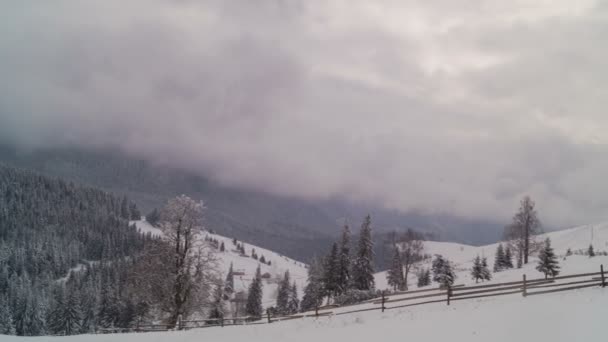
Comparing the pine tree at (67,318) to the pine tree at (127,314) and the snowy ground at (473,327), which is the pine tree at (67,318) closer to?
the pine tree at (127,314)

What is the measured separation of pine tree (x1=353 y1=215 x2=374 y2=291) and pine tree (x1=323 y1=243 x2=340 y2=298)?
3.22 m

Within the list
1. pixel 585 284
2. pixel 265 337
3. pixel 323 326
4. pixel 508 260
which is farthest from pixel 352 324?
pixel 508 260

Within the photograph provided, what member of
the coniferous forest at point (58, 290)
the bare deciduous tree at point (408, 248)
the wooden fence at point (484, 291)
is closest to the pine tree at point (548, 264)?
the wooden fence at point (484, 291)

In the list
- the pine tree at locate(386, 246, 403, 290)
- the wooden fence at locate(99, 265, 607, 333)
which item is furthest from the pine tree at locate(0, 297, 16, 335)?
the pine tree at locate(386, 246, 403, 290)

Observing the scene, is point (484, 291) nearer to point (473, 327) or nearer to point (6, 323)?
point (473, 327)

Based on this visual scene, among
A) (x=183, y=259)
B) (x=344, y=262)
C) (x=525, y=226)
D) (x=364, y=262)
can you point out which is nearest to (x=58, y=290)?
(x=344, y=262)

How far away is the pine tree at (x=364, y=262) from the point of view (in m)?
60.6

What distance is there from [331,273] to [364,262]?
5.78 meters

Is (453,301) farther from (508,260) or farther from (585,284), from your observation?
(508,260)

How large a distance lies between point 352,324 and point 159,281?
20.2m

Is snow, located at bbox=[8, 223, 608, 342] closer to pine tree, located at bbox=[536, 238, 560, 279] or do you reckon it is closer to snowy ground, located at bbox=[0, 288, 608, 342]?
snowy ground, located at bbox=[0, 288, 608, 342]

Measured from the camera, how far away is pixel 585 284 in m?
25.8

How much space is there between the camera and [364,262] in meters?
61.0

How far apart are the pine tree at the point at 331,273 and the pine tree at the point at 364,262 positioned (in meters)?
3.22
